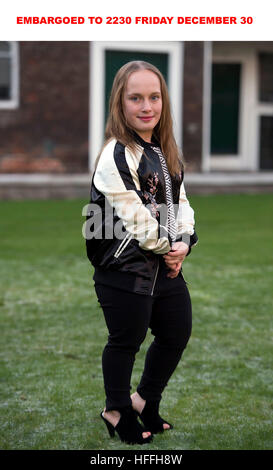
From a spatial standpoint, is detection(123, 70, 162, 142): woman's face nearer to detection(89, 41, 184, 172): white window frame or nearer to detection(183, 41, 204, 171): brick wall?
detection(89, 41, 184, 172): white window frame

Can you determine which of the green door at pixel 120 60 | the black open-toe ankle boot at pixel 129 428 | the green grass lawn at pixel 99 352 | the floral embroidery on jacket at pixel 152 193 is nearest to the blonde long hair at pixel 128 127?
the floral embroidery on jacket at pixel 152 193

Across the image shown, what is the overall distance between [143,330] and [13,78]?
11152mm

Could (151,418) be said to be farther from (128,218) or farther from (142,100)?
(142,100)

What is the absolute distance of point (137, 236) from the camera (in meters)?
2.94

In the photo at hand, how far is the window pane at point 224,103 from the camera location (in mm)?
15812

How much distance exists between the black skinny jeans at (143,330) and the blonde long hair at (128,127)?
464 millimetres

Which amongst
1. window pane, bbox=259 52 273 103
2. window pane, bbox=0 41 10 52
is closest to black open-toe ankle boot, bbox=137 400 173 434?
window pane, bbox=0 41 10 52

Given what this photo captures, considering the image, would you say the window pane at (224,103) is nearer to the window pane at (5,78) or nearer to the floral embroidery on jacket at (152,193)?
the window pane at (5,78)

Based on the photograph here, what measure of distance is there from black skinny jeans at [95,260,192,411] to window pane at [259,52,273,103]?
1331 centimetres

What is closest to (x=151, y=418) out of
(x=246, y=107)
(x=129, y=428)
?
(x=129, y=428)

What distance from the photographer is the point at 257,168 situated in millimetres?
15984
